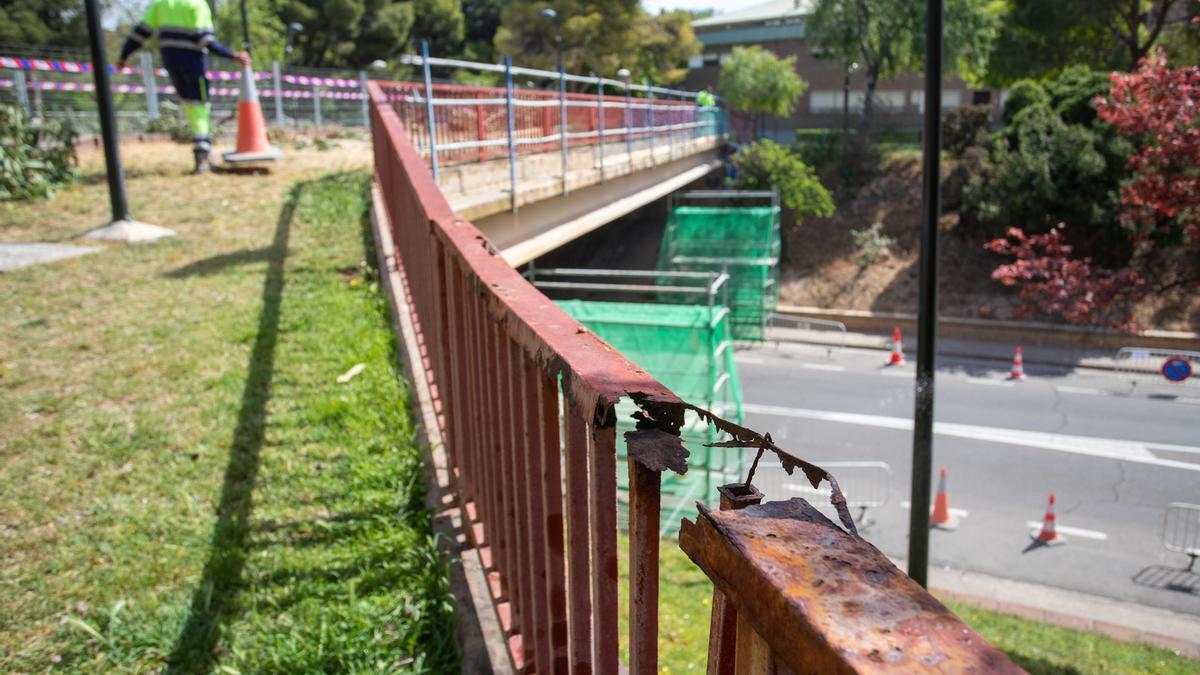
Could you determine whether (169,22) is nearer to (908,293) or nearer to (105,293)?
(105,293)

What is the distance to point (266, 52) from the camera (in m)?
48.6

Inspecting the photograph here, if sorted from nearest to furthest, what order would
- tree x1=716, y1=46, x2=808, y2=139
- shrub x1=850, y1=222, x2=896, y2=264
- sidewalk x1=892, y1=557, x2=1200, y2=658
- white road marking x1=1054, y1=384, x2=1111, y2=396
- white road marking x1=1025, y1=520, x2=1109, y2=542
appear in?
sidewalk x1=892, y1=557, x2=1200, y2=658 < white road marking x1=1025, y1=520, x2=1109, y2=542 < white road marking x1=1054, y1=384, x2=1111, y2=396 < shrub x1=850, y1=222, x2=896, y2=264 < tree x1=716, y1=46, x2=808, y2=139

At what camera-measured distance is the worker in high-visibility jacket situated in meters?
11.4

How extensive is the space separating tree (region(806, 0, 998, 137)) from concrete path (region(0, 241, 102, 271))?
1163 inches

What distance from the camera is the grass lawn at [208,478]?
9.06 feet

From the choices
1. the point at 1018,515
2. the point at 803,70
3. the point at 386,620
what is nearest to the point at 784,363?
the point at 1018,515

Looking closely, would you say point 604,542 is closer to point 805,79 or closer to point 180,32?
point 180,32

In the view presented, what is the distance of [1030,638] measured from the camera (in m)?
8.57

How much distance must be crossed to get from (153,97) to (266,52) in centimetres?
3313

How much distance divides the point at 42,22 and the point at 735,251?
3537cm

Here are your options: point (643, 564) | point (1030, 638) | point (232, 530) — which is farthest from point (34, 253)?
point (1030, 638)

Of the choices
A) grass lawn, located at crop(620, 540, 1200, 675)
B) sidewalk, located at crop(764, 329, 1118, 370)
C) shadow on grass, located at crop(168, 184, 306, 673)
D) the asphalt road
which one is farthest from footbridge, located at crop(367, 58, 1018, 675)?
sidewalk, located at crop(764, 329, 1118, 370)

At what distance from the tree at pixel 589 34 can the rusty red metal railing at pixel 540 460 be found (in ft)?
141

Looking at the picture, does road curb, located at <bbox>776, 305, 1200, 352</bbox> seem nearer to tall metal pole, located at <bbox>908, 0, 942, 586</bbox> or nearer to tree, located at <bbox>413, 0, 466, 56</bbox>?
tall metal pole, located at <bbox>908, 0, 942, 586</bbox>
